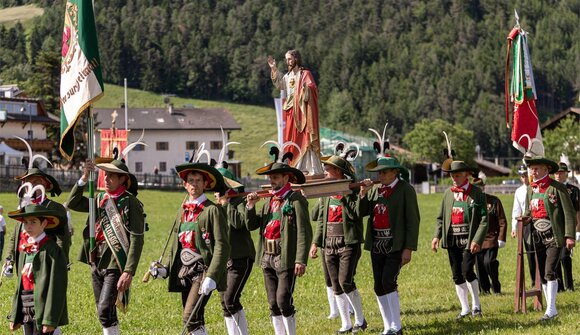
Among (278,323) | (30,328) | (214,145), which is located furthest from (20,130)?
(30,328)

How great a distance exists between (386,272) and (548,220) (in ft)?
9.71

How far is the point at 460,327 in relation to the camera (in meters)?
14.8

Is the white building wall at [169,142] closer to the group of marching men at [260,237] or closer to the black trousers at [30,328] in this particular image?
the group of marching men at [260,237]

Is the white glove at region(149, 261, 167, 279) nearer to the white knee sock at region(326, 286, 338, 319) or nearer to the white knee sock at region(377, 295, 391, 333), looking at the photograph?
the white knee sock at region(377, 295, 391, 333)

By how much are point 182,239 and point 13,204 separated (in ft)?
162

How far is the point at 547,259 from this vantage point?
15328 mm

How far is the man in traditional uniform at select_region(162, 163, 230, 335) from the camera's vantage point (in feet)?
37.2

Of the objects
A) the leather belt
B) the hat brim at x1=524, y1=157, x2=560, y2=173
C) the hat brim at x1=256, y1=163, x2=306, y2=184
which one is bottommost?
the leather belt

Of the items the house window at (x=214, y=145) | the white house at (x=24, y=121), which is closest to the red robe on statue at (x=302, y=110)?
the white house at (x=24, y=121)

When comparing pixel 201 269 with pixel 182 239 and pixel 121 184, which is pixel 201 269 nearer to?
pixel 182 239

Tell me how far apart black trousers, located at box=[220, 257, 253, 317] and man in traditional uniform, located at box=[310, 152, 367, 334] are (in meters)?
1.95

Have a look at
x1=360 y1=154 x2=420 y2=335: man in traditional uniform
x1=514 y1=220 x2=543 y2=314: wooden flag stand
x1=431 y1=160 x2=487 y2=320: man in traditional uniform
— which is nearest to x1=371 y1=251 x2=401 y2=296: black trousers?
x1=360 y1=154 x2=420 y2=335: man in traditional uniform

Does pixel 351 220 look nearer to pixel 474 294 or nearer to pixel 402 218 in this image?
pixel 402 218

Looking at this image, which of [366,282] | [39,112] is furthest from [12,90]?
[366,282]
